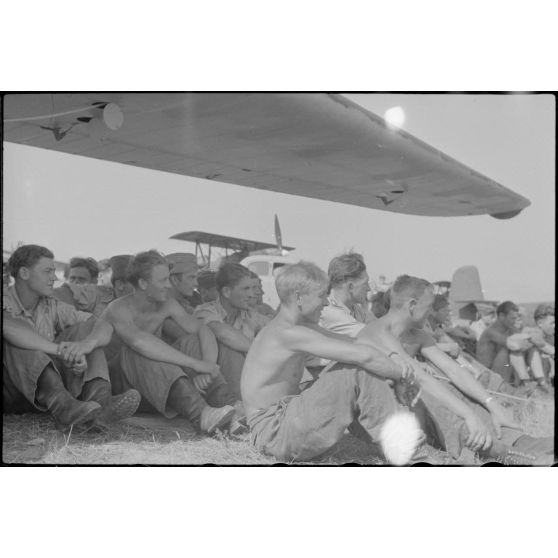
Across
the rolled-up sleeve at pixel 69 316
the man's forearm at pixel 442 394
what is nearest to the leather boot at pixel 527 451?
the man's forearm at pixel 442 394

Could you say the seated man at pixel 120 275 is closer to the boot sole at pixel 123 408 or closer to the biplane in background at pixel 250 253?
the biplane in background at pixel 250 253

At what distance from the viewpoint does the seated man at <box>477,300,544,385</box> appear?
407 cm

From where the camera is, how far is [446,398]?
4.05m

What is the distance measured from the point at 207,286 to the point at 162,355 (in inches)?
16.4

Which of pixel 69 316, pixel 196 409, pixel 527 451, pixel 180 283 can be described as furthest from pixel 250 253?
pixel 527 451

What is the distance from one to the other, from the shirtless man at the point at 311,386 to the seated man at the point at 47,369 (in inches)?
25.9

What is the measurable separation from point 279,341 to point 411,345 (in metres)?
0.66

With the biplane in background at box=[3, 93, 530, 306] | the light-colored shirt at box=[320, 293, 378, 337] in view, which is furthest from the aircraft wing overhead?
the light-colored shirt at box=[320, 293, 378, 337]

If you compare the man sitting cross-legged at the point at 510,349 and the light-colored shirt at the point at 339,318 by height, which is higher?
the light-colored shirt at the point at 339,318

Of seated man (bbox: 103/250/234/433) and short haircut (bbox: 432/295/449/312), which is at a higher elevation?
short haircut (bbox: 432/295/449/312)

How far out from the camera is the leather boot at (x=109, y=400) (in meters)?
4.05

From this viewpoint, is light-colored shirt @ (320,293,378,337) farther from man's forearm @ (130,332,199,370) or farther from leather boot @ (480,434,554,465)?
leather boot @ (480,434,554,465)

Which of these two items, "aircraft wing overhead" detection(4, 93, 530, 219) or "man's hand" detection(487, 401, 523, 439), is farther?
"man's hand" detection(487, 401, 523, 439)

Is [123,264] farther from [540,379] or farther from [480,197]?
[540,379]
